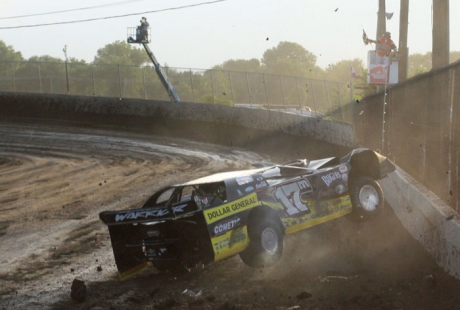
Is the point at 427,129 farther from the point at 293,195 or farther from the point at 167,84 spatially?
the point at 167,84

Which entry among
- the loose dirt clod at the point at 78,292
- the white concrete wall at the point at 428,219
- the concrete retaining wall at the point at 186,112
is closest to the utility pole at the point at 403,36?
the concrete retaining wall at the point at 186,112

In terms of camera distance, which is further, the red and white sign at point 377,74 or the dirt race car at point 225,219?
the red and white sign at point 377,74

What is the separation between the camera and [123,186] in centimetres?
1602

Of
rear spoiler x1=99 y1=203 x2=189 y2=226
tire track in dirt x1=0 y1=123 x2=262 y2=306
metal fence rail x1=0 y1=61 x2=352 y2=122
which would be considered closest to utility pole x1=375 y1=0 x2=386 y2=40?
metal fence rail x1=0 y1=61 x2=352 y2=122

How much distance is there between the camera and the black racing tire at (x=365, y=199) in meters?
10.2

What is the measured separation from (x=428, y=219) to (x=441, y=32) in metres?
9.65

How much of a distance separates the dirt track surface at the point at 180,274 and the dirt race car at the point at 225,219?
31 cm

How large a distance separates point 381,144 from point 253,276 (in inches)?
407

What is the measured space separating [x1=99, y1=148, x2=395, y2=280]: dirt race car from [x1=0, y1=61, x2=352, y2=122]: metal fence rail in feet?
64.1

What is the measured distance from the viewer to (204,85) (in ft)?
115

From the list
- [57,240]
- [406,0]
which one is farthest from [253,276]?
[406,0]

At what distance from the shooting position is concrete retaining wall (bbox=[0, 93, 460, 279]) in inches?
298

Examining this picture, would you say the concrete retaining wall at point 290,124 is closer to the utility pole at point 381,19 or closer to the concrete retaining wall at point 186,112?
the concrete retaining wall at point 186,112

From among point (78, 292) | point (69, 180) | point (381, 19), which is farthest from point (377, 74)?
point (78, 292)
